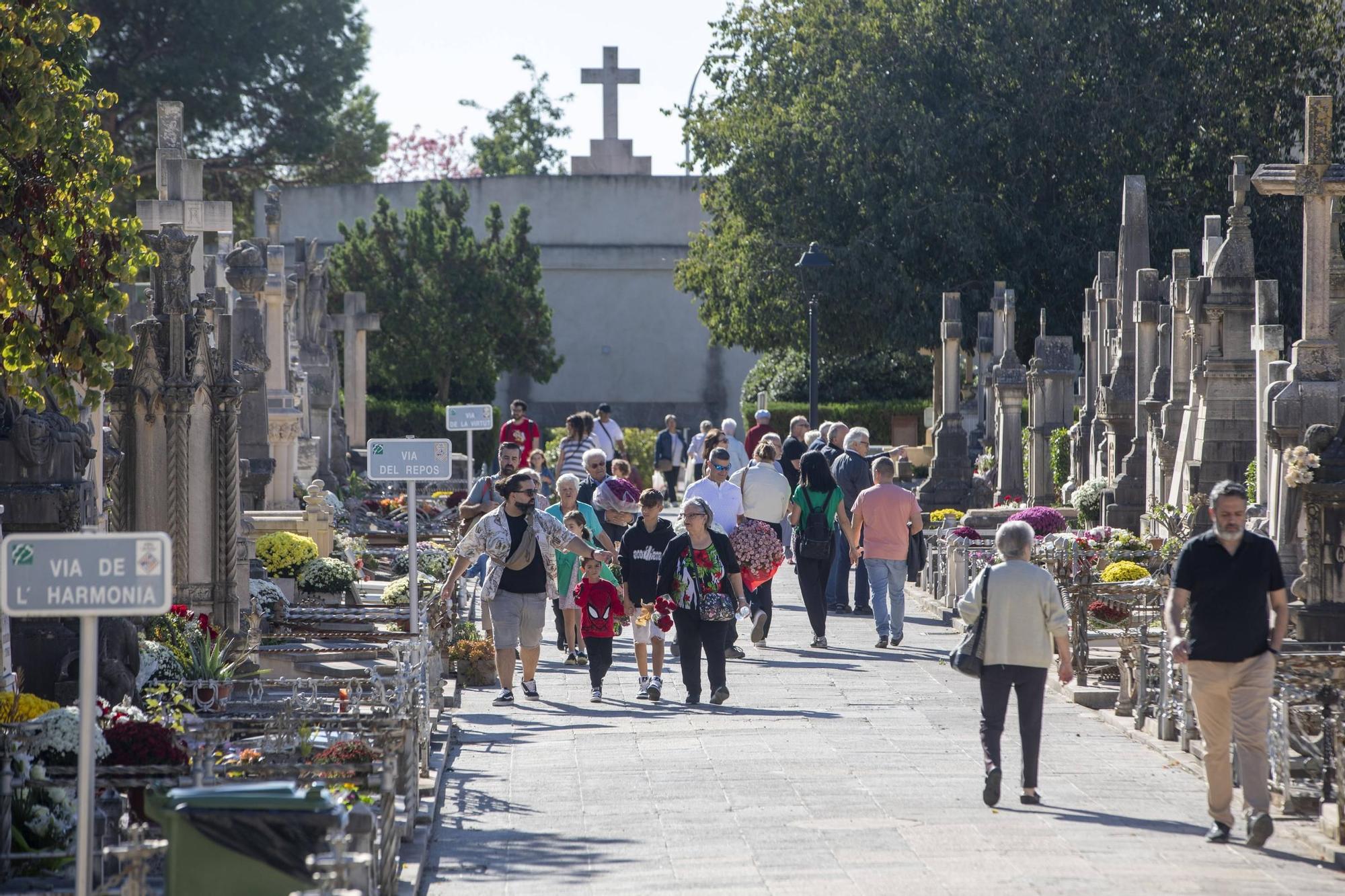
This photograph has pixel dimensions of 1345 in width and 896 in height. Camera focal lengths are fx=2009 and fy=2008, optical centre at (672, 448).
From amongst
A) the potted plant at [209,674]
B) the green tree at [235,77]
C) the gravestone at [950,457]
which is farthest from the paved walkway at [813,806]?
the green tree at [235,77]

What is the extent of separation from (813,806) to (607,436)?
53.5ft

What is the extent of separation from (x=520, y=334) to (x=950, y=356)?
17.7 meters

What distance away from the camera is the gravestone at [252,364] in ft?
63.4

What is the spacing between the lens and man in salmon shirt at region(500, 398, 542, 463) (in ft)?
75.6

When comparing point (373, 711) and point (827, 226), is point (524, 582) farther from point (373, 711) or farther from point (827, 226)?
point (827, 226)

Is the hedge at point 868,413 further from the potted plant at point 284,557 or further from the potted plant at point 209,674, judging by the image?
the potted plant at point 209,674

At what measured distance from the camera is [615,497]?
1631cm

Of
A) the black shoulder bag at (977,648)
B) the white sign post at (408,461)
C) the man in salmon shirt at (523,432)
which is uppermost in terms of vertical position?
the man in salmon shirt at (523,432)

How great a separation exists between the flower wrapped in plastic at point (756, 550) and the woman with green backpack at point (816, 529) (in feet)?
2.61

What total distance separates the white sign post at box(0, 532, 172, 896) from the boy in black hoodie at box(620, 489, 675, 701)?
7.52 meters

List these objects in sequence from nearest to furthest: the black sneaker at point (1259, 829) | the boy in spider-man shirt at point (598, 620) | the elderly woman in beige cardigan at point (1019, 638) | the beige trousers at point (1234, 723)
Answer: the black sneaker at point (1259, 829) < the beige trousers at point (1234, 723) < the elderly woman in beige cardigan at point (1019, 638) < the boy in spider-man shirt at point (598, 620)

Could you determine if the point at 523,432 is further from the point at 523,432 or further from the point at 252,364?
the point at 252,364

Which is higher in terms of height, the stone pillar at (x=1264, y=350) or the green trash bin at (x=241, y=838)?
the stone pillar at (x=1264, y=350)

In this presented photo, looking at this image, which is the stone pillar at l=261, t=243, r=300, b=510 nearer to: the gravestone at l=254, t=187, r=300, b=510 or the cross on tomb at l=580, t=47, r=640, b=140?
the gravestone at l=254, t=187, r=300, b=510
